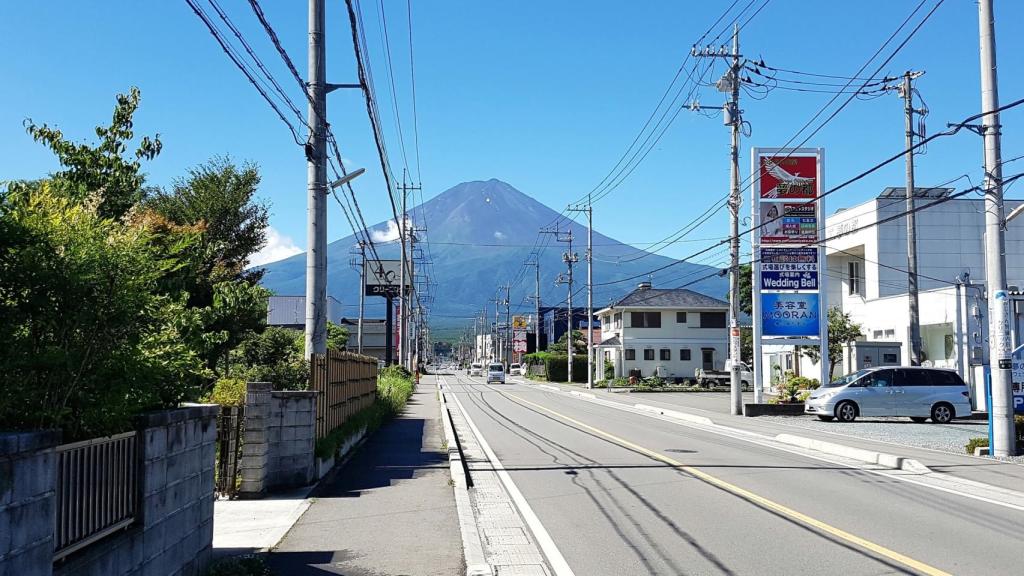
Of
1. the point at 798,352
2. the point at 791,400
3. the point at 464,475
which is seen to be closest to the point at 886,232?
the point at 798,352

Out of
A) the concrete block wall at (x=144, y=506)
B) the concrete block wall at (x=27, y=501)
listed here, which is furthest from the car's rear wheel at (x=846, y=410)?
the concrete block wall at (x=27, y=501)

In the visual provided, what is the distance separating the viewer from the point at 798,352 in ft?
145

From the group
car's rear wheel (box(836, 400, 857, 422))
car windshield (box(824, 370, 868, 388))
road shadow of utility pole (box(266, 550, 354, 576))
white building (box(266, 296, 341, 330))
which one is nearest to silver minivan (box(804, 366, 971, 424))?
car's rear wheel (box(836, 400, 857, 422))

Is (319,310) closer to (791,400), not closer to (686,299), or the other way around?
(791,400)

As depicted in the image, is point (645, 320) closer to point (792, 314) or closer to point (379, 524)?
point (792, 314)

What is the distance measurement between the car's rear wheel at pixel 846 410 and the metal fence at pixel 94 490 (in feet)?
78.2

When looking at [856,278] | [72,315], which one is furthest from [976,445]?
[856,278]

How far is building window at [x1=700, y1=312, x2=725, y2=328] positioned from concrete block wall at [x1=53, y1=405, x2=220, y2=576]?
62.1 meters

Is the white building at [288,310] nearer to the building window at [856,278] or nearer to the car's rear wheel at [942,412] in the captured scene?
the building window at [856,278]

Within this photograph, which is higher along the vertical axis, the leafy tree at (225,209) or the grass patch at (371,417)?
the leafy tree at (225,209)

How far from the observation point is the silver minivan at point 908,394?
984 inches

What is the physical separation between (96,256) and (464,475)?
30.2 feet

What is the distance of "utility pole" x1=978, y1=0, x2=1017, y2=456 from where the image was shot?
16062 millimetres

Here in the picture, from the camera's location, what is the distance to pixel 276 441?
1134 cm
